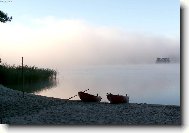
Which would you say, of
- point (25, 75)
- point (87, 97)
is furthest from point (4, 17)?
point (25, 75)

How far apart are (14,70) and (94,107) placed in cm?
1343

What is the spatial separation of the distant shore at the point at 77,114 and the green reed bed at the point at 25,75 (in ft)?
31.7

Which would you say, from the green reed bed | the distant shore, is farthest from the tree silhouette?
the green reed bed

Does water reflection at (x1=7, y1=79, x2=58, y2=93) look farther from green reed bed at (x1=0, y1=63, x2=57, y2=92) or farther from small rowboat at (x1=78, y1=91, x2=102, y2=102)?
small rowboat at (x1=78, y1=91, x2=102, y2=102)

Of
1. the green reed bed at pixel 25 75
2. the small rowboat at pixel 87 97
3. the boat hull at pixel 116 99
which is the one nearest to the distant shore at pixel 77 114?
the small rowboat at pixel 87 97

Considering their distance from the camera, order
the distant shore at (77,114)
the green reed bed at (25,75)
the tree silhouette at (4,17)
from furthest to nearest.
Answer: the green reed bed at (25,75) → the tree silhouette at (4,17) → the distant shore at (77,114)

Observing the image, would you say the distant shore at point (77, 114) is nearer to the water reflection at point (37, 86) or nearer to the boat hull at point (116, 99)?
the boat hull at point (116, 99)

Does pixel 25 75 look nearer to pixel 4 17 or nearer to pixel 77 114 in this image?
pixel 4 17

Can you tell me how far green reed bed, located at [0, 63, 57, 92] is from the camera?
25562 millimetres

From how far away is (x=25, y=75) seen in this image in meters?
27.5

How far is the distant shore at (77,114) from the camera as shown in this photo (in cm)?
1095

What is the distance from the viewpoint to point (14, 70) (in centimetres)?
2611

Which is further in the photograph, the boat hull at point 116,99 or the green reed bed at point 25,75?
the green reed bed at point 25,75

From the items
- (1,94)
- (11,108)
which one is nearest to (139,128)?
(11,108)
